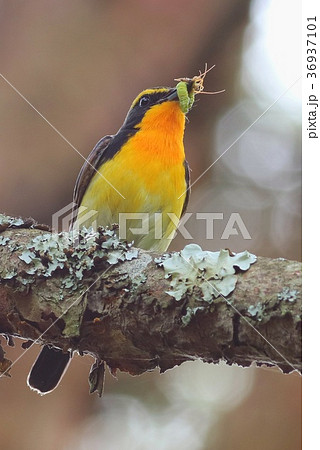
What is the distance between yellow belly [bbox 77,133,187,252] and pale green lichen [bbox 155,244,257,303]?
803 millimetres

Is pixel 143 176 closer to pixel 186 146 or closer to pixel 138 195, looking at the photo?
pixel 138 195

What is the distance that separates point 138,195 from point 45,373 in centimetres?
58

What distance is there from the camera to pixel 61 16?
2.32m

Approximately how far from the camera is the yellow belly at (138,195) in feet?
5.86

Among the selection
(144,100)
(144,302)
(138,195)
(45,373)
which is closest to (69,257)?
(144,302)

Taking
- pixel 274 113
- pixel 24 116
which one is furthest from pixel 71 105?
pixel 274 113

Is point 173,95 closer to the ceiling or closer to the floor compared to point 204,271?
closer to the ceiling

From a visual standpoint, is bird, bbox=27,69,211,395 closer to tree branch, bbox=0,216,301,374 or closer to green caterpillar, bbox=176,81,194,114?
green caterpillar, bbox=176,81,194,114

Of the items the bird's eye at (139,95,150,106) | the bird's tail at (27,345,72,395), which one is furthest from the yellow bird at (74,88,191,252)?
the bird's tail at (27,345,72,395)

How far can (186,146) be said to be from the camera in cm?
221

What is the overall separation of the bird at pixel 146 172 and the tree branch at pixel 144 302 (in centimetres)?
67

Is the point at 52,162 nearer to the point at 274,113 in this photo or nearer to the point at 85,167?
the point at 85,167

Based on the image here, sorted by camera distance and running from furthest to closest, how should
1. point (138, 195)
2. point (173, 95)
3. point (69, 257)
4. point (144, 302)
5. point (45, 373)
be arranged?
point (173, 95), point (138, 195), point (45, 373), point (69, 257), point (144, 302)

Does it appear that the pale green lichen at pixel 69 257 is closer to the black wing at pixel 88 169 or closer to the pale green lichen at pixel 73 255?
the pale green lichen at pixel 73 255
